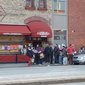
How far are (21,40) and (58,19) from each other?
4736 millimetres

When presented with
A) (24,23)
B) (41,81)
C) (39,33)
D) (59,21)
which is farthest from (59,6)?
(41,81)

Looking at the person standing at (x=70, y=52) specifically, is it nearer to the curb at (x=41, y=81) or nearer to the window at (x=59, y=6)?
the window at (x=59, y=6)

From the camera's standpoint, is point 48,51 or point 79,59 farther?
point 48,51

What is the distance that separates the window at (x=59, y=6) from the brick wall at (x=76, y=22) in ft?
2.11

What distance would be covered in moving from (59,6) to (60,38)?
3.36m

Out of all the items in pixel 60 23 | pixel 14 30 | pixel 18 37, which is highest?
pixel 60 23

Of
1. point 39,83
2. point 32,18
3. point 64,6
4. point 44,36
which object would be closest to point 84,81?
point 39,83

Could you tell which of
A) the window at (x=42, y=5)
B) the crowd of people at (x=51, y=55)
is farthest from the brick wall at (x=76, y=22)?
the crowd of people at (x=51, y=55)

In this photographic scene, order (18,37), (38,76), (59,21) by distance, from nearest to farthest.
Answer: (38,76), (18,37), (59,21)

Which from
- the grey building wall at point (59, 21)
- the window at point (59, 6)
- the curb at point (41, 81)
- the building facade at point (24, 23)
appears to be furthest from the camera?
the window at point (59, 6)

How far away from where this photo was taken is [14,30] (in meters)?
24.6

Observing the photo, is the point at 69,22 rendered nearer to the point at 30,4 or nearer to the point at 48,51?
the point at 30,4

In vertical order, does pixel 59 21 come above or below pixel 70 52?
above

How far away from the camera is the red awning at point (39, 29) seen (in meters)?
25.1
